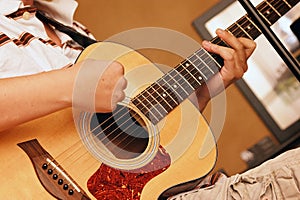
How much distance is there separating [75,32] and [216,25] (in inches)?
37.1

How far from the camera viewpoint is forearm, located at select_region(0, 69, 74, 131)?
36.7 inches

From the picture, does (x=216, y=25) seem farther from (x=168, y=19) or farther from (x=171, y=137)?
(x=171, y=137)

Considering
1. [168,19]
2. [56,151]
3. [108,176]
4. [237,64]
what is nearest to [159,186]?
[108,176]

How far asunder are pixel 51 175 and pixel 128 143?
18cm

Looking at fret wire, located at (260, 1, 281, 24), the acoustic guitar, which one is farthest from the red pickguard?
fret wire, located at (260, 1, 281, 24)

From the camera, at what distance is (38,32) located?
3.68 feet

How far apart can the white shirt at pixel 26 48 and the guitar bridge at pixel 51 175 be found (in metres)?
0.16

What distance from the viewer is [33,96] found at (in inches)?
37.4

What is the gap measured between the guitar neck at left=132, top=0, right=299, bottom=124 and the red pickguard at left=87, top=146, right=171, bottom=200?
0.38 feet

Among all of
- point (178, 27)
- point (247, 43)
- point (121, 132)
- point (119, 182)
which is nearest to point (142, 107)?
point (121, 132)

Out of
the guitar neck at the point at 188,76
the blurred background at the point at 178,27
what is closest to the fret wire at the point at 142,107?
the guitar neck at the point at 188,76

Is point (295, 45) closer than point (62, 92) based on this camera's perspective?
No

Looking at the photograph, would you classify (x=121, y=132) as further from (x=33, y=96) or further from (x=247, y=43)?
(x=247, y=43)

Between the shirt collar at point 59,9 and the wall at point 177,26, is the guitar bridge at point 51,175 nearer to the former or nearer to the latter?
the shirt collar at point 59,9
